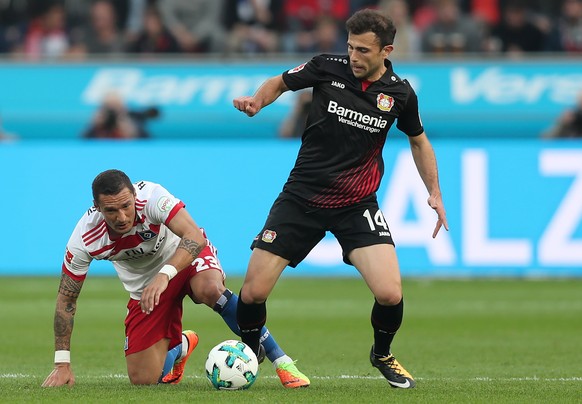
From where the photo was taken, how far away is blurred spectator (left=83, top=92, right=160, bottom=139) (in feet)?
57.4

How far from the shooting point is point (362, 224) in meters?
8.02

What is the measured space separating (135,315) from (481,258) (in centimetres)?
784

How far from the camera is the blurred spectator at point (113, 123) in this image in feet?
57.4

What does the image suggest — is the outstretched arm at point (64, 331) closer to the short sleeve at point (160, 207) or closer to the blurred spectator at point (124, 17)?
the short sleeve at point (160, 207)

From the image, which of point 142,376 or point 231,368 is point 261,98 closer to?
point 231,368

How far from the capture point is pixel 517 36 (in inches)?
770


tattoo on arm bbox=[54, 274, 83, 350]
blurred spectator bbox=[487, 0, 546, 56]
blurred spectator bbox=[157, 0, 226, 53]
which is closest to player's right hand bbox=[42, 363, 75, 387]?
tattoo on arm bbox=[54, 274, 83, 350]

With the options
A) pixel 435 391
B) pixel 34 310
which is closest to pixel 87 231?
pixel 435 391

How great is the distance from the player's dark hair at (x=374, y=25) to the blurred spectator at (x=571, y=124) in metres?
10.1

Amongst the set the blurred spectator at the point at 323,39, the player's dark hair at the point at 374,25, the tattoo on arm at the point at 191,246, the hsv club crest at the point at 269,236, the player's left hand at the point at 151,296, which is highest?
the player's dark hair at the point at 374,25

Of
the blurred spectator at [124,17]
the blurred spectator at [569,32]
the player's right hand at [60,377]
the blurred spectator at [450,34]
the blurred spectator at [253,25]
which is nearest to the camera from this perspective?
the player's right hand at [60,377]

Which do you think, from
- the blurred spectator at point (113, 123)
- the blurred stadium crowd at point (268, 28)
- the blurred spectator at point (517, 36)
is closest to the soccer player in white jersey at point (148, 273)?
the blurred spectator at point (113, 123)

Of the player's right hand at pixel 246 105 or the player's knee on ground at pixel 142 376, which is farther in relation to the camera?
the player's knee on ground at pixel 142 376

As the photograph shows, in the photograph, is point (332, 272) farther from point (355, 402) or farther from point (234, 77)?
point (355, 402)
